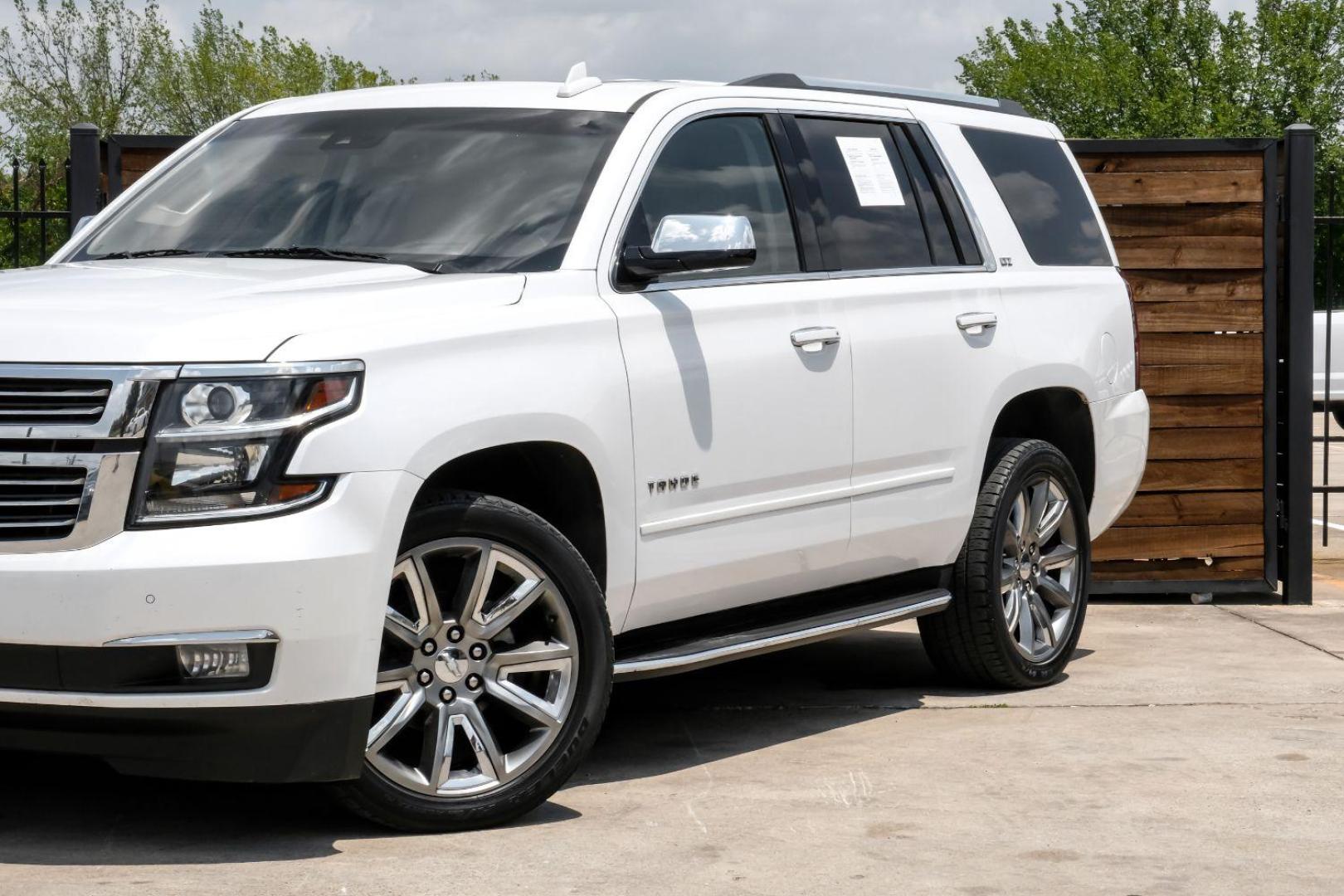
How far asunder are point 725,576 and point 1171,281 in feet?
14.3

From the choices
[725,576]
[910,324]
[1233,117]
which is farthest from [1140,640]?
[1233,117]

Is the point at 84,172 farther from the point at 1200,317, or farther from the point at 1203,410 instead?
the point at 1203,410

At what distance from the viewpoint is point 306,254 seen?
5301 millimetres

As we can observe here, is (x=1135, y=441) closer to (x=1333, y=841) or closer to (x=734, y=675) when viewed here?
(x=734, y=675)

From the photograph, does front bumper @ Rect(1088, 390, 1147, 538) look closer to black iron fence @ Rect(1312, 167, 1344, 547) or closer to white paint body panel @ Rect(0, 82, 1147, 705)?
white paint body panel @ Rect(0, 82, 1147, 705)

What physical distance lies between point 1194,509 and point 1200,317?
917 mm

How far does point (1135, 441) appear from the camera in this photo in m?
7.56

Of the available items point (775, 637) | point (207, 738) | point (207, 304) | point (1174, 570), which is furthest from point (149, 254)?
point (1174, 570)

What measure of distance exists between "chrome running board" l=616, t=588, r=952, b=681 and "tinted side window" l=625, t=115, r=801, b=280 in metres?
1.04

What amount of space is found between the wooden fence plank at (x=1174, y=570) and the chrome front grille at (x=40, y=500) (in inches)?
241

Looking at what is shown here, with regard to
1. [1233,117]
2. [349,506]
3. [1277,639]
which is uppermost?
[1233,117]

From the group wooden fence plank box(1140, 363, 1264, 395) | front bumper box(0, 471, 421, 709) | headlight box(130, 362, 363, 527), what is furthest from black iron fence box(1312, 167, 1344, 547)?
headlight box(130, 362, 363, 527)

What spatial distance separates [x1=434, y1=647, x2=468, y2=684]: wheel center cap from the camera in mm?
4715

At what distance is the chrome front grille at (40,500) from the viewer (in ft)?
13.8
